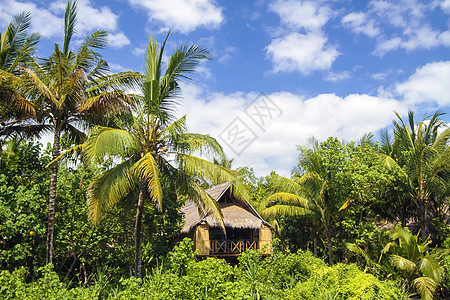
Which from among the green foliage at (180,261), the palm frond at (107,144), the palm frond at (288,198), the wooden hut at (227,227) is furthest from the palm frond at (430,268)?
the palm frond at (107,144)

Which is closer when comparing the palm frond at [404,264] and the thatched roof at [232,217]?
the palm frond at [404,264]

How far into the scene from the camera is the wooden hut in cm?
1575

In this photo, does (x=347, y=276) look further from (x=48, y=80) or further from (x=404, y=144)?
(x=48, y=80)

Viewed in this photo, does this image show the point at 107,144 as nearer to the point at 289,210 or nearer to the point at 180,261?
the point at 180,261

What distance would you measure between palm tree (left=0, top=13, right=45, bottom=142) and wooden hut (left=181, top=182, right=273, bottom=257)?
24.5 feet

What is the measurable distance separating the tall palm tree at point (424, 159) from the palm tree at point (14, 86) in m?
13.4

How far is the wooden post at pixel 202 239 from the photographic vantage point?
614 inches

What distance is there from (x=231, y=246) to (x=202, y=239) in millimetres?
1880

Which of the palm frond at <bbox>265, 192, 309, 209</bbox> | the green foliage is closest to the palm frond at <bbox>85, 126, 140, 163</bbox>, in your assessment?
the green foliage

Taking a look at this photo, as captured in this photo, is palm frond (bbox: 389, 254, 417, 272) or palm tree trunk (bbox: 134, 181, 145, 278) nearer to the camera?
palm tree trunk (bbox: 134, 181, 145, 278)

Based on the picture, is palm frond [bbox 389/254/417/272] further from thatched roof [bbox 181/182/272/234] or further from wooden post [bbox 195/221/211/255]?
wooden post [bbox 195/221/211/255]

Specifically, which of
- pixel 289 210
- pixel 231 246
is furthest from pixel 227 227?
pixel 289 210

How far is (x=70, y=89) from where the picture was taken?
383 inches

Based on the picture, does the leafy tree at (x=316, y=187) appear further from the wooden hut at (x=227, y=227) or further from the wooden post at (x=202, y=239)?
the wooden post at (x=202, y=239)
